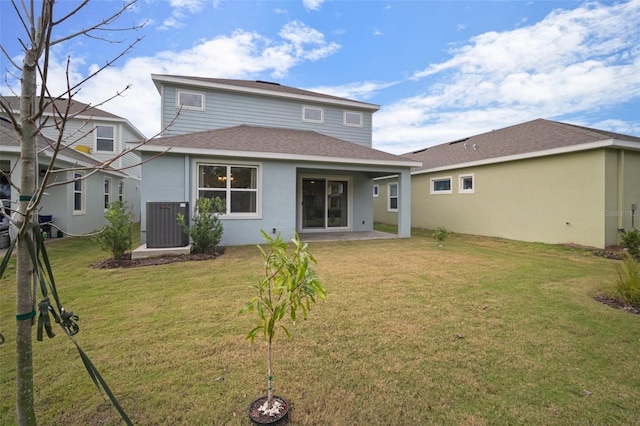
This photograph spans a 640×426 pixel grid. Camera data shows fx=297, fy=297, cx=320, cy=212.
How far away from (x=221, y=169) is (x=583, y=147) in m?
11.1

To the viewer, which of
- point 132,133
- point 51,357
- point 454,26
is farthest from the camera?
point 132,133

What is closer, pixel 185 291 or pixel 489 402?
pixel 489 402

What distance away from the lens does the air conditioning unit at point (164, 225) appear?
7613 millimetres

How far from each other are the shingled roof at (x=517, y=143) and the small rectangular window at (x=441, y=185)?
26.4 inches

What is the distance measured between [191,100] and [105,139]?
8380 millimetres

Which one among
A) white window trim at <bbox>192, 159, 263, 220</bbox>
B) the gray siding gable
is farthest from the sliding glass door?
white window trim at <bbox>192, 159, 263, 220</bbox>

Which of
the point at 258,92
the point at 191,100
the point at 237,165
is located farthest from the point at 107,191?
the point at 237,165

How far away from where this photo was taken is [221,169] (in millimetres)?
9320

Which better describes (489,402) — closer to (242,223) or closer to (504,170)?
(242,223)

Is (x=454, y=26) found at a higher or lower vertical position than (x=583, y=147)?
higher

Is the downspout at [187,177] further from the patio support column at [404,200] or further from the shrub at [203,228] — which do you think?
the patio support column at [404,200]

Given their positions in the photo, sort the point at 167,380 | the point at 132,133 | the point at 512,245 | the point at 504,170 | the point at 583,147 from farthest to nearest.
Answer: the point at 132,133
the point at 504,170
the point at 512,245
the point at 583,147
the point at 167,380

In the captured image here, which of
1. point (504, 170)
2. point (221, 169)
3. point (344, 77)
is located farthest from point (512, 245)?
point (344, 77)

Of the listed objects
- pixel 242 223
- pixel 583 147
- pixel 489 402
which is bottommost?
pixel 489 402
